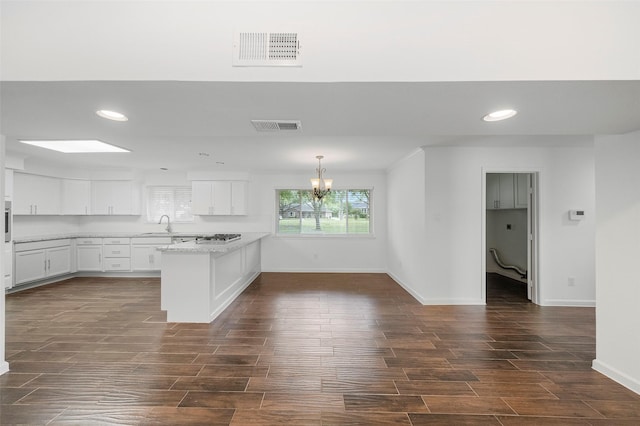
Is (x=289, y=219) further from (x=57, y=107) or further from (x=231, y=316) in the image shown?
(x=57, y=107)

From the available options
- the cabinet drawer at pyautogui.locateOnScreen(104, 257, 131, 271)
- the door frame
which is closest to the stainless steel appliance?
the cabinet drawer at pyautogui.locateOnScreen(104, 257, 131, 271)

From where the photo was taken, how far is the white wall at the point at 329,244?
676 centimetres

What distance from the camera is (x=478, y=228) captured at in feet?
14.1

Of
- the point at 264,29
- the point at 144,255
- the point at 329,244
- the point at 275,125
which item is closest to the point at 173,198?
the point at 144,255

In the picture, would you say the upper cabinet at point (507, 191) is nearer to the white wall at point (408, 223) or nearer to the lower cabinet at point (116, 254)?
the white wall at point (408, 223)

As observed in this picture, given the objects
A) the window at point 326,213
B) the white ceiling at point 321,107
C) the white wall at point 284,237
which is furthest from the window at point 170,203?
the white ceiling at point 321,107

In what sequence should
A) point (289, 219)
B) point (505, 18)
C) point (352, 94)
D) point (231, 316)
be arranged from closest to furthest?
point (505, 18) < point (352, 94) < point (231, 316) < point (289, 219)

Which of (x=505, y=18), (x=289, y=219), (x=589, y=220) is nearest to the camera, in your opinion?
(x=505, y=18)

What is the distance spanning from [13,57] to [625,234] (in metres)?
4.18

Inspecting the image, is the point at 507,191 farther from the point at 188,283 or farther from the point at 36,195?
the point at 36,195

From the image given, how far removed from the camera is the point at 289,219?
7.00 m

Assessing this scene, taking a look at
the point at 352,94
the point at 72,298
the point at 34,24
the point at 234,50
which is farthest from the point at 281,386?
the point at 72,298

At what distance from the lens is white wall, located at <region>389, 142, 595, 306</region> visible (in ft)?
14.1

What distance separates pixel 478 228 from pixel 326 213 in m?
3.46
